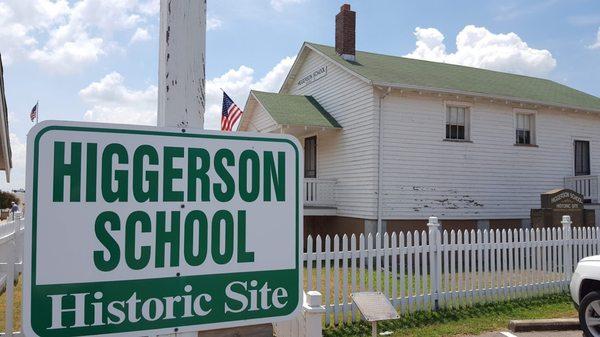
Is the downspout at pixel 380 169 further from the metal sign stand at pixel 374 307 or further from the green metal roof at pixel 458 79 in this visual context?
the metal sign stand at pixel 374 307

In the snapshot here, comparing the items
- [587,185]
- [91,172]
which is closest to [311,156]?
[587,185]

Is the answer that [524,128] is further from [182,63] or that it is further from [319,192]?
[182,63]

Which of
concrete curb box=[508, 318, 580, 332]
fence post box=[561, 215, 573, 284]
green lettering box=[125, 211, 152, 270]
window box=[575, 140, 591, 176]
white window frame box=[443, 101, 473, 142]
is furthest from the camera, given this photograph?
window box=[575, 140, 591, 176]

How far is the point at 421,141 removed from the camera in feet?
57.3

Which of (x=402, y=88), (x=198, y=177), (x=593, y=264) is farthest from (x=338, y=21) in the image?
(x=198, y=177)

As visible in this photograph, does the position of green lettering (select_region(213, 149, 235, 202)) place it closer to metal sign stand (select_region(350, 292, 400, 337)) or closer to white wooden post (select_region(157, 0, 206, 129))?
white wooden post (select_region(157, 0, 206, 129))

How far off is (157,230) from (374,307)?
12.8 feet

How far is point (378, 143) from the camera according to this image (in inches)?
656

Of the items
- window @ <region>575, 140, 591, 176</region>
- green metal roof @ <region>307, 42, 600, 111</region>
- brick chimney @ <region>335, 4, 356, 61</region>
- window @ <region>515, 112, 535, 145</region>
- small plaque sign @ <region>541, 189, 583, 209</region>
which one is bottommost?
small plaque sign @ <region>541, 189, 583, 209</region>

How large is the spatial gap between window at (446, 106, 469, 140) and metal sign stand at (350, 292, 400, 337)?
45.1 ft

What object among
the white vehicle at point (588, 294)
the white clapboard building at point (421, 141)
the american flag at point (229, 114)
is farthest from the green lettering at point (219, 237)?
the american flag at point (229, 114)

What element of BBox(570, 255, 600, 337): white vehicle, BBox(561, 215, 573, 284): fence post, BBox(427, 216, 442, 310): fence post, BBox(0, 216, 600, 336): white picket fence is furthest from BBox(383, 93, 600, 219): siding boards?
BBox(570, 255, 600, 337): white vehicle

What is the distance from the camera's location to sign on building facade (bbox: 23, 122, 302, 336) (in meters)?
1.48

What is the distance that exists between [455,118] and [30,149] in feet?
59.3
